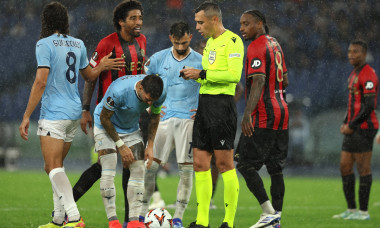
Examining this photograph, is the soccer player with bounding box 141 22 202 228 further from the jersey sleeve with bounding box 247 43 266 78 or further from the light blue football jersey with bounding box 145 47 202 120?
the jersey sleeve with bounding box 247 43 266 78

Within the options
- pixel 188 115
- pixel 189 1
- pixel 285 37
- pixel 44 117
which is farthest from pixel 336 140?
pixel 44 117

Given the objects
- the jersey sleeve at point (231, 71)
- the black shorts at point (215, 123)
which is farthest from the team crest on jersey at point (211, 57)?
the black shorts at point (215, 123)

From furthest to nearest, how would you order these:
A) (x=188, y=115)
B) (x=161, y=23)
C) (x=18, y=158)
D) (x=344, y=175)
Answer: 1. (x=161, y=23)
2. (x=18, y=158)
3. (x=344, y=175)
4. (x=188, y=115)

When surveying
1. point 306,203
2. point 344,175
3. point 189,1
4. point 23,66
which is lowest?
point 306,203

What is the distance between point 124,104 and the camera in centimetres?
554

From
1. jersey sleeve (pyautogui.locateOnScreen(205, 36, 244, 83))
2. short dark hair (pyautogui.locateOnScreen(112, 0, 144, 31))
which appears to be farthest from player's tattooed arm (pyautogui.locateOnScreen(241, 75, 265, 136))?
short dark hair (pyautogui.locateOnScreen(112, 0, 144, 31))

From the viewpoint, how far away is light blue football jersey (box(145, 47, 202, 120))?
20.8 ft

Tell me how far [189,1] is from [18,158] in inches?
273

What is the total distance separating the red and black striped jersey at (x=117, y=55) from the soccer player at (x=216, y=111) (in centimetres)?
80

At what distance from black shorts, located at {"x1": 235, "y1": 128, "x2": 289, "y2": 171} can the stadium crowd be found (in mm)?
12476

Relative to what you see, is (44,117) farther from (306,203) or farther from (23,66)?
(23,66)

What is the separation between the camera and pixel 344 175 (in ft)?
27.5

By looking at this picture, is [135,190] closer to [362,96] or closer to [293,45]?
[362,96]

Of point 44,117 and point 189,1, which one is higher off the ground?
point 189,1
